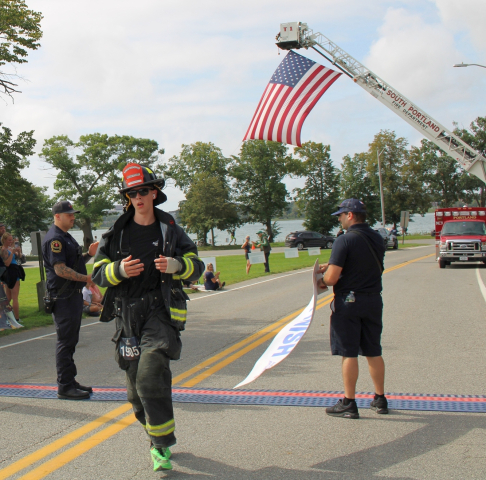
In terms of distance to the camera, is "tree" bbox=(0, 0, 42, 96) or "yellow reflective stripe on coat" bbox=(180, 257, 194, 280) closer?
"yellow reflective stripe on coat" bbox=(180, 257, 194, 280)

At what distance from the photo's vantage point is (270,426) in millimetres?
4566

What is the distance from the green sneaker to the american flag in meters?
12.2

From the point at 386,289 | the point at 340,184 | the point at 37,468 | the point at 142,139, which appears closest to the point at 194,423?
the point at 37,468

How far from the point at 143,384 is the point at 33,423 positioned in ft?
5.64

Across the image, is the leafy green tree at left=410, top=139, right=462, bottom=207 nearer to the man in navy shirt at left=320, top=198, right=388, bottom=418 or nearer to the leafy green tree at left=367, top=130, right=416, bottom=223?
the leafy green tree at left=367, top=130, right=416, bottom=223

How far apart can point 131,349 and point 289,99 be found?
12.6m

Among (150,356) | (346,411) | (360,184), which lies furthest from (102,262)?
(360,184)

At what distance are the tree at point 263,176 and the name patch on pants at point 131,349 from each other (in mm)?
70521

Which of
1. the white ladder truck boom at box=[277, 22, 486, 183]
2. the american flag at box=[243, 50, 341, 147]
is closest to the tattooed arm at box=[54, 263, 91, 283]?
the american flag at box=[243, 50, 341, 147]

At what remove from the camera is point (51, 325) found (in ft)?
35.4

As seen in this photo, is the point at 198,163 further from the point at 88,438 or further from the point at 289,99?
the point at 88,438

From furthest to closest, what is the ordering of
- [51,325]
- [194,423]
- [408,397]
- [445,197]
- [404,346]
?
[445,197] → [51,325] → [404,346] → [408,397] → [194,423]

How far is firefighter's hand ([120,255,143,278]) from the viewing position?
12.1 feet

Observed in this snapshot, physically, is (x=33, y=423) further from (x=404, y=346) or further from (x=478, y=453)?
(x=404, y=346)
